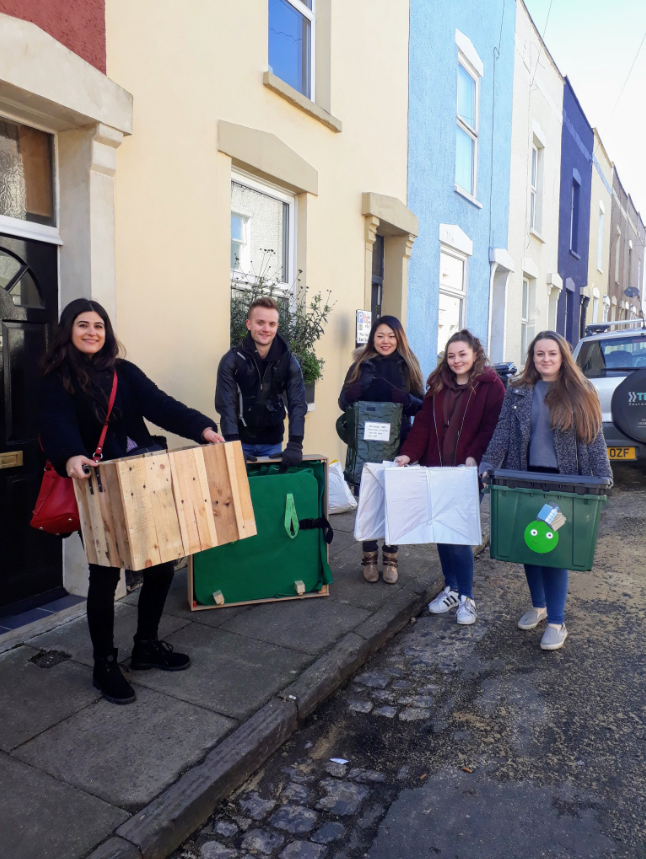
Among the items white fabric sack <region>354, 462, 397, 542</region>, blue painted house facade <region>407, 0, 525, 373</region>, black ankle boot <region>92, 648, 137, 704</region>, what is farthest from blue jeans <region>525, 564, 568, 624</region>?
blue painted house facade <region>407, 0, 525, 373</region>

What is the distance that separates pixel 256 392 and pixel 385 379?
3.26 ft

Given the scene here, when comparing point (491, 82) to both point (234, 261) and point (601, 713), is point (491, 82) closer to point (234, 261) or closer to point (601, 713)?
point (234, 261)

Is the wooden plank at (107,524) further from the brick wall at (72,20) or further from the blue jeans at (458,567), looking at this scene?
the brick wall at (72,20)

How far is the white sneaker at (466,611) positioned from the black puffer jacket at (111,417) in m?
2.06

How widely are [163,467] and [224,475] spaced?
0.38 metres

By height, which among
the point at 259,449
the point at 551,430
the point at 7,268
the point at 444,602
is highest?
the point at 7,268

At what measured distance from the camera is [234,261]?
19.2ft

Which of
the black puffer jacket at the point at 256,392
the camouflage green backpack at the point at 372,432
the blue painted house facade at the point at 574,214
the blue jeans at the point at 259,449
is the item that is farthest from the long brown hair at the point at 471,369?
the blue painted house facade at the point at 574,214

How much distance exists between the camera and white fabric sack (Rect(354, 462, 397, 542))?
439 cm

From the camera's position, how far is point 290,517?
4.29 meters

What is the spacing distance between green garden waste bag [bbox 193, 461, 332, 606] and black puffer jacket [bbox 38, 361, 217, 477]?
899mm

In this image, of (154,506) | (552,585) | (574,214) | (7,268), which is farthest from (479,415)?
(574,214)

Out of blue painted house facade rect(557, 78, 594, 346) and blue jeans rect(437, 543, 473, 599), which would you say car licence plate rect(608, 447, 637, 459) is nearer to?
blue jeans rect(437, 543, 473, 599)

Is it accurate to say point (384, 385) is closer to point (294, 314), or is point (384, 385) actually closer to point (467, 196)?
point (294, 314)
